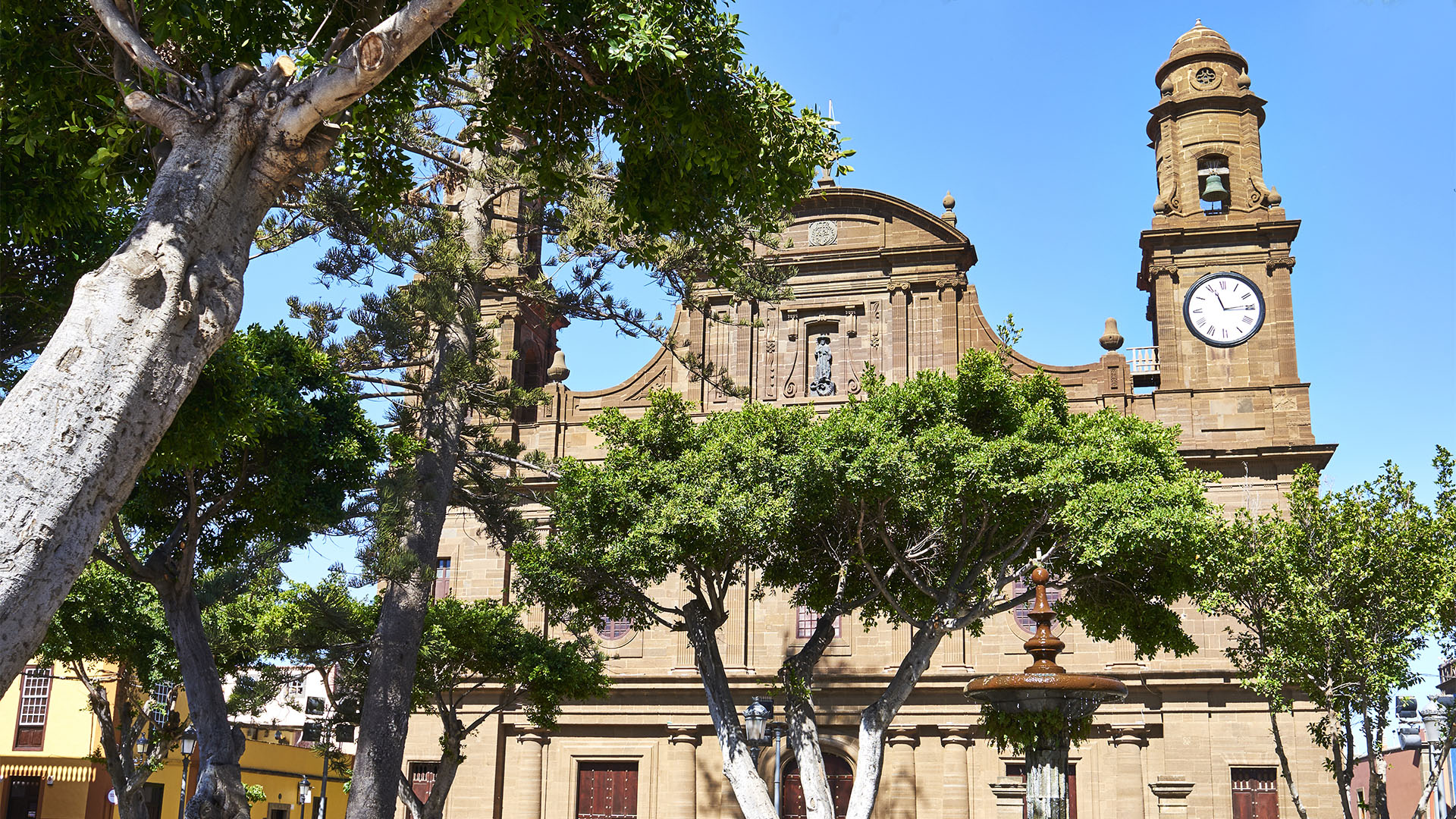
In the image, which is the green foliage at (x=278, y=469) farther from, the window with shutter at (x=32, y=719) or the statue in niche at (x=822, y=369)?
the window with shutter at (x=32, y=719)

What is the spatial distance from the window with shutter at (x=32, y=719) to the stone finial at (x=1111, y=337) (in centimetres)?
2674

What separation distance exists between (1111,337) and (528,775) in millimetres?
16184

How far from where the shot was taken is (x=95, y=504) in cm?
639

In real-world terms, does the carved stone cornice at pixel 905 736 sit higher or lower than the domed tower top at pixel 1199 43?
lower

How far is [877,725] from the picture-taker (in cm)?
1795

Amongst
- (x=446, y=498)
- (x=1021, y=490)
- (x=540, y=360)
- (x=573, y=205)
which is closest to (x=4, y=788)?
(x=540, y=360)

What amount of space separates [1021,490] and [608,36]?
11.0m

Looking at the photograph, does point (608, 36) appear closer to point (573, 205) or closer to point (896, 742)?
point (573, 205)

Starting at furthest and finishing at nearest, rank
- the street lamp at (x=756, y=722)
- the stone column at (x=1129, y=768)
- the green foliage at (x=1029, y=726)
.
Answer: the stone column at (x=1129, y=768), the street lamp at (x=756, y=722), the green foliage at (x=1029, y=726)

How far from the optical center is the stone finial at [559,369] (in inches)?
1211

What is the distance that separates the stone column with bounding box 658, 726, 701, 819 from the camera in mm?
27938

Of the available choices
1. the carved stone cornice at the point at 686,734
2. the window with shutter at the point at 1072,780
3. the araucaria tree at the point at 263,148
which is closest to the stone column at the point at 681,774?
the carved stone cornice at the point at 686,734

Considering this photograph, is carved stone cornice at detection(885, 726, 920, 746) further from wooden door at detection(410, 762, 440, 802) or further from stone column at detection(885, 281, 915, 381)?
wooden door at detection(410, 762, 440, 802)

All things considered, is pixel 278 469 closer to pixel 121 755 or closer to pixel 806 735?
pixel 806 735
